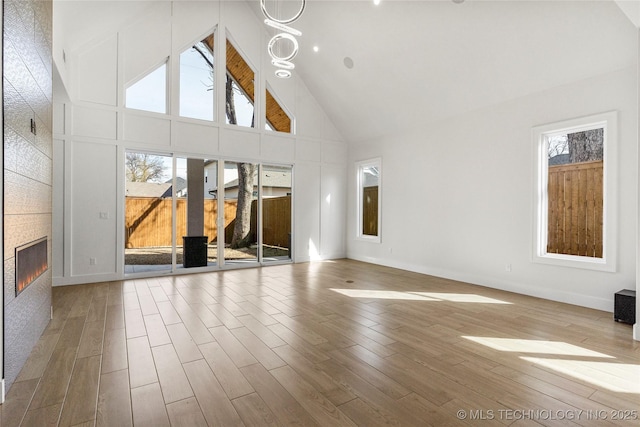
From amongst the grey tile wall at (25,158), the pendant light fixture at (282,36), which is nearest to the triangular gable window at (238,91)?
the pendant light fixture at (282,36)

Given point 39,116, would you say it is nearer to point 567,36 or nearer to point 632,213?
point 567,36

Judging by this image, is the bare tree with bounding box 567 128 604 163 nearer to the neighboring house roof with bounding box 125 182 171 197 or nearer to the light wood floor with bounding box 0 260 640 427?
the light wood floor with bounding box 0 260 640 427

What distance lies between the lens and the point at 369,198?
818 cm

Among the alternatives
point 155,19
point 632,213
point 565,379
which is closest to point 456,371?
point 565,379

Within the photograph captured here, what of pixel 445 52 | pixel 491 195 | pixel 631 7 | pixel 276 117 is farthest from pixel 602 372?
pixel 276 117

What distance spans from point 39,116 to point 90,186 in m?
2.78

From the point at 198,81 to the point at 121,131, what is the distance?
1.83 meters

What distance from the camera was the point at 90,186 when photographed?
5520 mm

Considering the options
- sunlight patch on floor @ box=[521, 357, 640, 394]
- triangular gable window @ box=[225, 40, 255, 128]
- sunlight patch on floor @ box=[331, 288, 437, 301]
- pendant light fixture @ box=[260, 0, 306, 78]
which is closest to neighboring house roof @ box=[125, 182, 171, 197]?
triangular gable window @ box=[225, 40, 255, 128]

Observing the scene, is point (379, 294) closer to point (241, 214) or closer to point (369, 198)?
point (369, 198)

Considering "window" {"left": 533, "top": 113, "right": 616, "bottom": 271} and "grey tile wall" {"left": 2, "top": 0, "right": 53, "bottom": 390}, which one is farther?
"window" {"left": 533, "top": 113, "right": 616, "bottom": 271}

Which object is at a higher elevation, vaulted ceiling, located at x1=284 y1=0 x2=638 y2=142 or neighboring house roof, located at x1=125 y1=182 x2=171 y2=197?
vaulted ceiling, located at x1=284 y1=0 x2=638 y2=142

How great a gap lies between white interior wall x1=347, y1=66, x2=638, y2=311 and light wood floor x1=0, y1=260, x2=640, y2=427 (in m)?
0.56

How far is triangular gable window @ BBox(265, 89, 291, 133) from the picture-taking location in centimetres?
757
